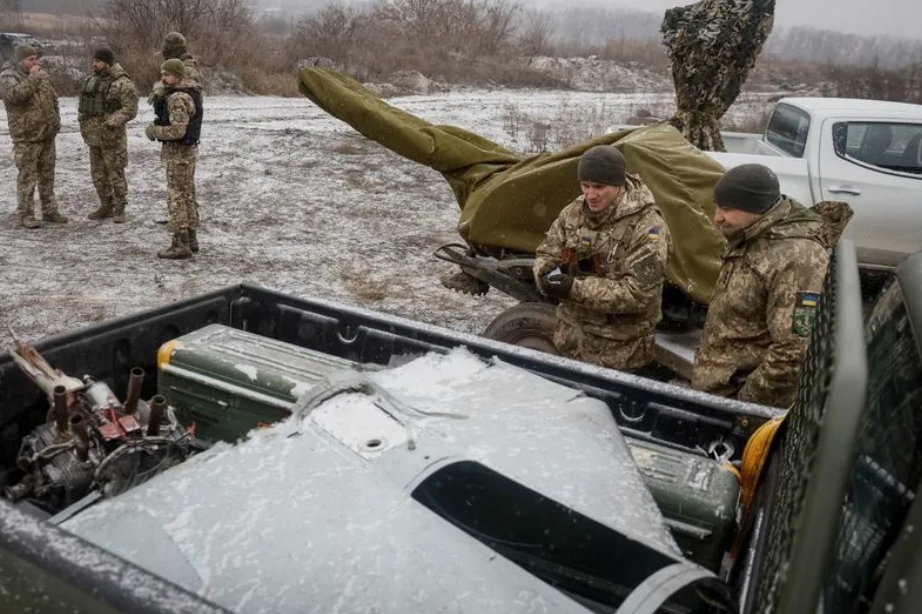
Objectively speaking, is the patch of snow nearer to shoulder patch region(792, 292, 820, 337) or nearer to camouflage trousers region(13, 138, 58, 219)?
shoulder patch region(792, 292, 820, 337)

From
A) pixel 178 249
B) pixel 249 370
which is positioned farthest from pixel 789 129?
pixel 249 370

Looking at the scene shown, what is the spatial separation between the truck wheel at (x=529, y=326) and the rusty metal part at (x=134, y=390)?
8.05ft

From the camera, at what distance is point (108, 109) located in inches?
313

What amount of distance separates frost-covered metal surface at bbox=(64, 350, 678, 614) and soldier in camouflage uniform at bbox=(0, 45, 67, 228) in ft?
22.1

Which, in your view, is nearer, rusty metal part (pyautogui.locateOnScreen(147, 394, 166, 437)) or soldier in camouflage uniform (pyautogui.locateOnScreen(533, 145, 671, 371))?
rusty metal part (pyautogui.locateOnScreen(147, 394, 166, 437))

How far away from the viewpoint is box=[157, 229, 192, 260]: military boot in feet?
23.3

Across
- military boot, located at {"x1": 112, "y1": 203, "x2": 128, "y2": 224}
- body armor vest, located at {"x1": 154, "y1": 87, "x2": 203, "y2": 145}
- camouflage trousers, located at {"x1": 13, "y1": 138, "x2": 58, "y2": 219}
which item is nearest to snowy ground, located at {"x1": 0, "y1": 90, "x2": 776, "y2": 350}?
military boot, located at {"x1": 112, "y1": 203, "x2": 128, "y2": 224}

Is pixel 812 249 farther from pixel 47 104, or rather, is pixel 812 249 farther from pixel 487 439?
pixel 47 104

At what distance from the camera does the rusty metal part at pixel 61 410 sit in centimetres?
239

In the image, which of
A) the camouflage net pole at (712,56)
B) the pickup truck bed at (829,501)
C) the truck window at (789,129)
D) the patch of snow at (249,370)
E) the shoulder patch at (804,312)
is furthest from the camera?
the camouflage net pole at (712,56)

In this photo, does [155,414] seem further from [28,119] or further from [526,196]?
[28,119]

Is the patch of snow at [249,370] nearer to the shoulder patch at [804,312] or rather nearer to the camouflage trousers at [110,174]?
the shoulder patch at [804,312]

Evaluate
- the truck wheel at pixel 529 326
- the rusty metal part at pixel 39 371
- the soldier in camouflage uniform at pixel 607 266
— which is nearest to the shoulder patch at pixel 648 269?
the soldier in camouflage uniform at pixel 607 266

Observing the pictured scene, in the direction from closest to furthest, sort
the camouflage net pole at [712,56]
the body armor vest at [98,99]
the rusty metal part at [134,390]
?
the rusty metal part at [134,390] < the body armor vest at [98,99] < the camouflage net pole at [712,56]
